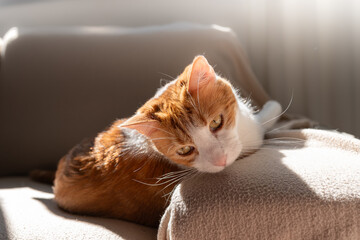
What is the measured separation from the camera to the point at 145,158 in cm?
109

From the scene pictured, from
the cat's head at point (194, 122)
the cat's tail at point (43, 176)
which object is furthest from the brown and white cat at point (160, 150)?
the cat's tail at point (43, 176)

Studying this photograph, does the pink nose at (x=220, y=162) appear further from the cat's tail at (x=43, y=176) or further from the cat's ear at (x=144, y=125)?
the cat's tail at (x=43, y=176)

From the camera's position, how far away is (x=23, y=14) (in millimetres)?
2207

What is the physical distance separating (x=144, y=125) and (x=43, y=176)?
0.79 metres

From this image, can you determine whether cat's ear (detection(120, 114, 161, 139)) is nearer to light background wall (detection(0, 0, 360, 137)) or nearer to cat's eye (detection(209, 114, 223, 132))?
cat's eye (detection(209, 114, 223, 132))

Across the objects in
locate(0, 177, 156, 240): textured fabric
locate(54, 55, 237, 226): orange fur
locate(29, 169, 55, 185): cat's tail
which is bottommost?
locate(29, 169, 55, 185): cat's tail

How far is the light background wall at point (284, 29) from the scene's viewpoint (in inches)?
79.5

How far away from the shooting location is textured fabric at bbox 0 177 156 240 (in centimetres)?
94

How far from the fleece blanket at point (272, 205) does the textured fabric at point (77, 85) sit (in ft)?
3.11

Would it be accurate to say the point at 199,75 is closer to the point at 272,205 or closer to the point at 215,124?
the point at 215,124

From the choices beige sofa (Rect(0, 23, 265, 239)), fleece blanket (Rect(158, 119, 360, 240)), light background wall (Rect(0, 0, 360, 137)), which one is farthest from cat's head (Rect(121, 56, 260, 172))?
light background wall (Rect(0, 0, 360, 137))

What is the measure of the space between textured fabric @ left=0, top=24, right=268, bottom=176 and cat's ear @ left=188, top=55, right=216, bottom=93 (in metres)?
0.66

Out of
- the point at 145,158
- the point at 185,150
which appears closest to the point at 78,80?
the point at 145,158

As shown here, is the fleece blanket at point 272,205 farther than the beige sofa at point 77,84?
No
